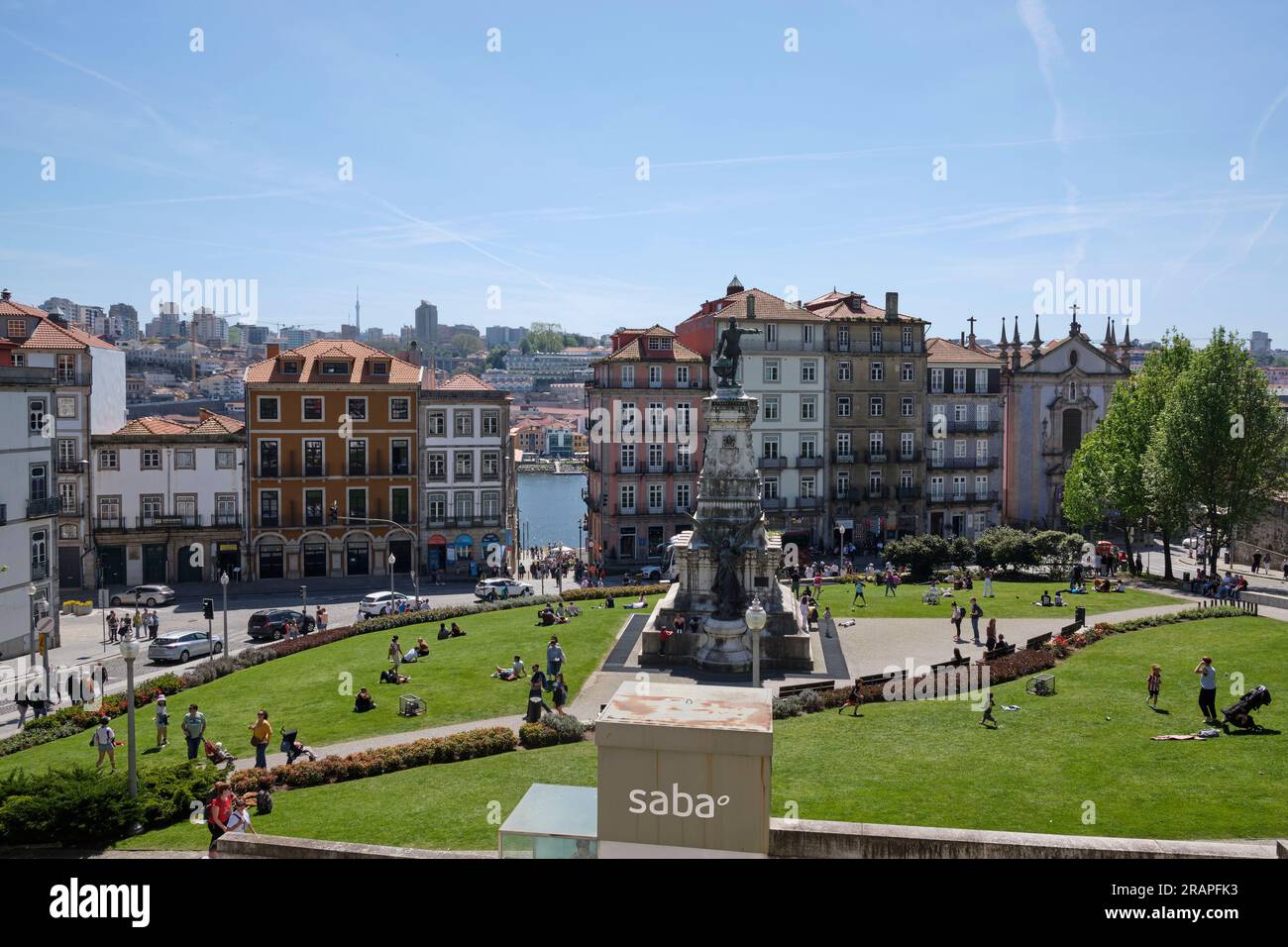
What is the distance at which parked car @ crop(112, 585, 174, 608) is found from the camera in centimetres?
4903

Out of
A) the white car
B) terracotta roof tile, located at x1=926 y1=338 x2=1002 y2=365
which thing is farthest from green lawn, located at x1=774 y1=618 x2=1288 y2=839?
terracotta roof tile, located at x1=926 y1=338 x2=1002 y2=365

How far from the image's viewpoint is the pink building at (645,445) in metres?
62.3

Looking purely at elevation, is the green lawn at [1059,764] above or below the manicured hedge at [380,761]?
above

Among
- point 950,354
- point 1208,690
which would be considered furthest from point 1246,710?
point 950,354

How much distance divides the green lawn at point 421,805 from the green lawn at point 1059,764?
4.91 m

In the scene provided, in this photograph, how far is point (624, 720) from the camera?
916 centimetres

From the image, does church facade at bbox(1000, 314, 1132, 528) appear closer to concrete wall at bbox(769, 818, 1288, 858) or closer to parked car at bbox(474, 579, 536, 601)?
parked car at bbox(474, 579, 536, 601)

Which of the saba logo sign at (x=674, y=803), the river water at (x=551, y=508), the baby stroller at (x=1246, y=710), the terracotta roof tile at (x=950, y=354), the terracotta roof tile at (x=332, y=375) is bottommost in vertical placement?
the river water at (x=551, y=508)

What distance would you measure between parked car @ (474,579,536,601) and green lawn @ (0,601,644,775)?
763cm

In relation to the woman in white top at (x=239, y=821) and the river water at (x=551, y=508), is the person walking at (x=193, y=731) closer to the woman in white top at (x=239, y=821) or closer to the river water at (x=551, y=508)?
the woman in white top at (x=239, y=821)

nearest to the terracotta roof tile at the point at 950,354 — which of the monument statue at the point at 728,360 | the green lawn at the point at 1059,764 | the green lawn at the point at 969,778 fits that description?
the monument statue at the point at 728,360
